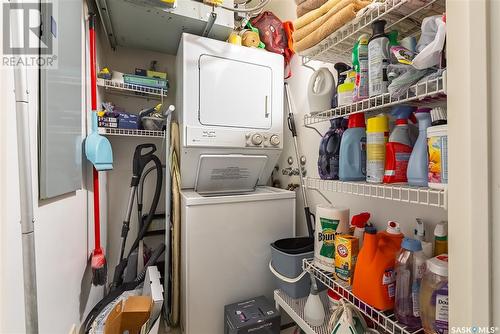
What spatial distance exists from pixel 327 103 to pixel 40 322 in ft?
4.85

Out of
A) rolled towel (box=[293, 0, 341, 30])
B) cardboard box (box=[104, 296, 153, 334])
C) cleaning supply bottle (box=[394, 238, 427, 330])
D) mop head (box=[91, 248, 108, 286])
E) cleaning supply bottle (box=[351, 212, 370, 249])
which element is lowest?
cardboard box (box=[104, 296, 153, 334])

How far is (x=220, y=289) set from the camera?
4.97 ft

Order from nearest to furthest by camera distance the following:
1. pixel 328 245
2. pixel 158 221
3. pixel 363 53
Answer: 1. pixel 363 53
2. pixel 328 245
3. pixel 158 221

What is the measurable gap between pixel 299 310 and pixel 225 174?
103 centimetres

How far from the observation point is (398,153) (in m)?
0.84

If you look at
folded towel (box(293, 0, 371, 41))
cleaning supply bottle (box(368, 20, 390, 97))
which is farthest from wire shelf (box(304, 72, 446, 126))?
folded towel (box(293, 0, 371, 41))

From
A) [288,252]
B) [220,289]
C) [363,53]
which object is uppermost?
[363,53]

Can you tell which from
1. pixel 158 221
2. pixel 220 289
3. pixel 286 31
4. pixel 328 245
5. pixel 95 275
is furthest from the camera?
pixel 158 221

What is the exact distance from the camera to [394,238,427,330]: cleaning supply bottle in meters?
0.78

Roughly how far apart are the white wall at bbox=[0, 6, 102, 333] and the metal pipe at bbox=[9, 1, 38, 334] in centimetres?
1

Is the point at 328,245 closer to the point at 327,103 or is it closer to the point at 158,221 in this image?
the point at 327,103

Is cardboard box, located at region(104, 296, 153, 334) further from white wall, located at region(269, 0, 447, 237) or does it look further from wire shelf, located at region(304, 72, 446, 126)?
wire shelf, located at region(304, 72, 446, 126)

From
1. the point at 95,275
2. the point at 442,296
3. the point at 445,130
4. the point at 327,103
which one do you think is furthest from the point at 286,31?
the point at 95,275

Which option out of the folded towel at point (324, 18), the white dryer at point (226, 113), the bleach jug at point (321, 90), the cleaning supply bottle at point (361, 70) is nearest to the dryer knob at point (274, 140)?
the white dryer at point (226, 113)
